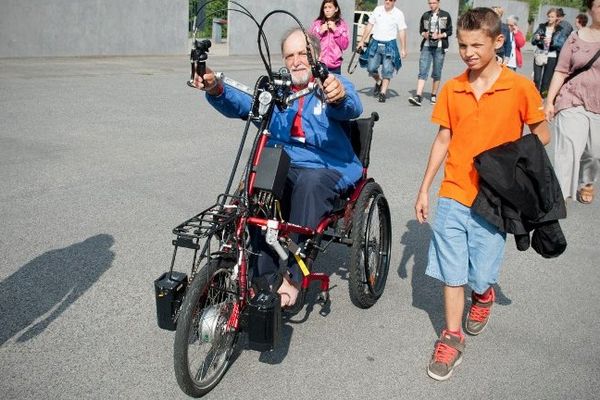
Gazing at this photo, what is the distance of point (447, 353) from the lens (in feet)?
9.80

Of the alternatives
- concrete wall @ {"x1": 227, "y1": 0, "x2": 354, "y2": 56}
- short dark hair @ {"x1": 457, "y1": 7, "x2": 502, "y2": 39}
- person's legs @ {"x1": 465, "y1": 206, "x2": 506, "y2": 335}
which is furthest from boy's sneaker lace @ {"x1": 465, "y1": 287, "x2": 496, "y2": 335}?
concrete wall @ {"x1": 227, "y1": 0, "x2": 354, "y2": 56}

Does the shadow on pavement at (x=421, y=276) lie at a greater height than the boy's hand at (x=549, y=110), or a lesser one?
lesser

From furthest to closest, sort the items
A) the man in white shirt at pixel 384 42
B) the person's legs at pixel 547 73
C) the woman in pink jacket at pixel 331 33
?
1. the person's legs at pixel 547 73
2. the man in white shirt at pixel 384 42
3. the woman in pink jacket at pixel 331 33

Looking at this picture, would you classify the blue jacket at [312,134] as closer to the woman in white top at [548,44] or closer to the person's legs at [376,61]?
the person's legs at [376,61]

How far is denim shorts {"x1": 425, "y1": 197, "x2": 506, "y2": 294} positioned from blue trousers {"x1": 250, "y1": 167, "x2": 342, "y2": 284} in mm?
576

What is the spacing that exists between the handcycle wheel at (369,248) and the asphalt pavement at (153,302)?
14 centimetres

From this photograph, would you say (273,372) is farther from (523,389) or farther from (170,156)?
(170,156)

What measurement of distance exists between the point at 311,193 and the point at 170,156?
3.66 metres

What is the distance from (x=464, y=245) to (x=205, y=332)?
1.28 m

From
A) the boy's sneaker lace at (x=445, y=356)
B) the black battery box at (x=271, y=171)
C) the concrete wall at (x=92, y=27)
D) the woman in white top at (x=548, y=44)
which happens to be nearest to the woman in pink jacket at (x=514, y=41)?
the woman in white top at (x=548, y=44)

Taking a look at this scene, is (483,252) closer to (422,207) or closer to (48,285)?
(422,207)

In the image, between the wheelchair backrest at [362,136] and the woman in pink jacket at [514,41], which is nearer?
the wheelchair backrest at [362,136]

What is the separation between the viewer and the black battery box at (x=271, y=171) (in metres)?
2.66

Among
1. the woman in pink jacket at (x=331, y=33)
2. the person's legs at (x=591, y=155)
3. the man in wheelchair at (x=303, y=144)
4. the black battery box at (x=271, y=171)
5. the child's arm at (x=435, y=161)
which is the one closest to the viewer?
the black battery box at (x=271, y=171)
